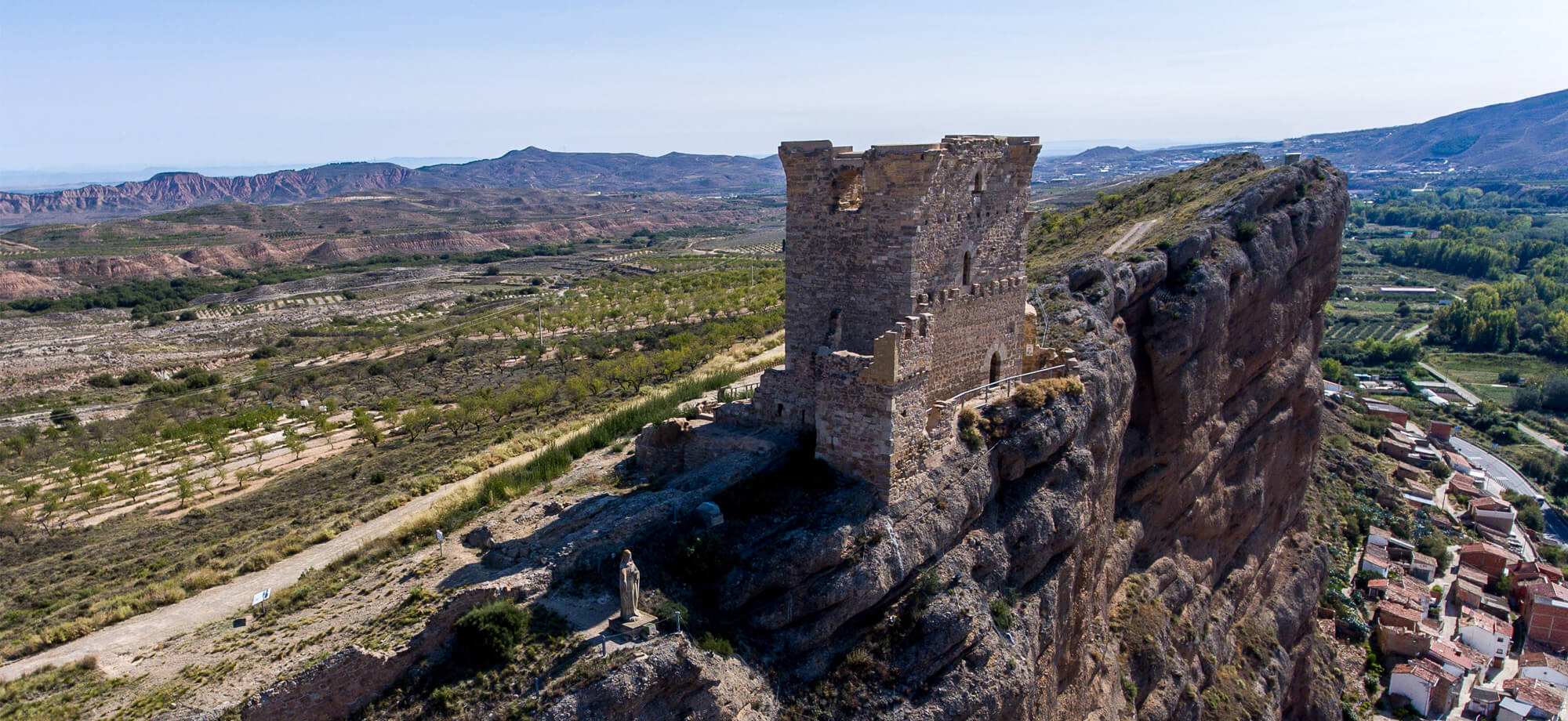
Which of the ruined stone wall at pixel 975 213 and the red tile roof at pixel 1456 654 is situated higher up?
the ruined stone wall at pixel 975 213

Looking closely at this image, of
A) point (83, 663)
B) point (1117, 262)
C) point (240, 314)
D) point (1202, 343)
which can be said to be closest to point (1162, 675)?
point (1202, 343)

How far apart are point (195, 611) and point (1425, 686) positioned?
3957cm

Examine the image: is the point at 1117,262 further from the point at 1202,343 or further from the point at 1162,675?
the point at 1162,675

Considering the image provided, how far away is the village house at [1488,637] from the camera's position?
130 feet

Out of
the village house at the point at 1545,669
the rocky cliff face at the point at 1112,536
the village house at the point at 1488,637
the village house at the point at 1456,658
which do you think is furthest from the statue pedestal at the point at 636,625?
the village house at the point at 1545,669

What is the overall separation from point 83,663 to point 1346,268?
163 meters

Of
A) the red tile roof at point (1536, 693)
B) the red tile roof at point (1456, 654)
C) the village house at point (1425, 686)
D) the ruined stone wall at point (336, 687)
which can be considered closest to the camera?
the ruined stone wall at point (336, 687)

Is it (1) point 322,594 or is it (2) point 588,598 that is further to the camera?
(1) point 322,594

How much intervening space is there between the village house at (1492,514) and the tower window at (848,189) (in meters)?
54.8

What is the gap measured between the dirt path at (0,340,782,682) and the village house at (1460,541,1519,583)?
50020mm

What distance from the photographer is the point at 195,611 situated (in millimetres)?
18484

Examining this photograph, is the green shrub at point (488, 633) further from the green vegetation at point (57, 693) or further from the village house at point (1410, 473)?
the village house at point (1410, 473)

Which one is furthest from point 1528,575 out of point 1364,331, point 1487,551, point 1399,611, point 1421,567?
point 1364,331

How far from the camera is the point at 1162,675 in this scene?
74.8 feet
